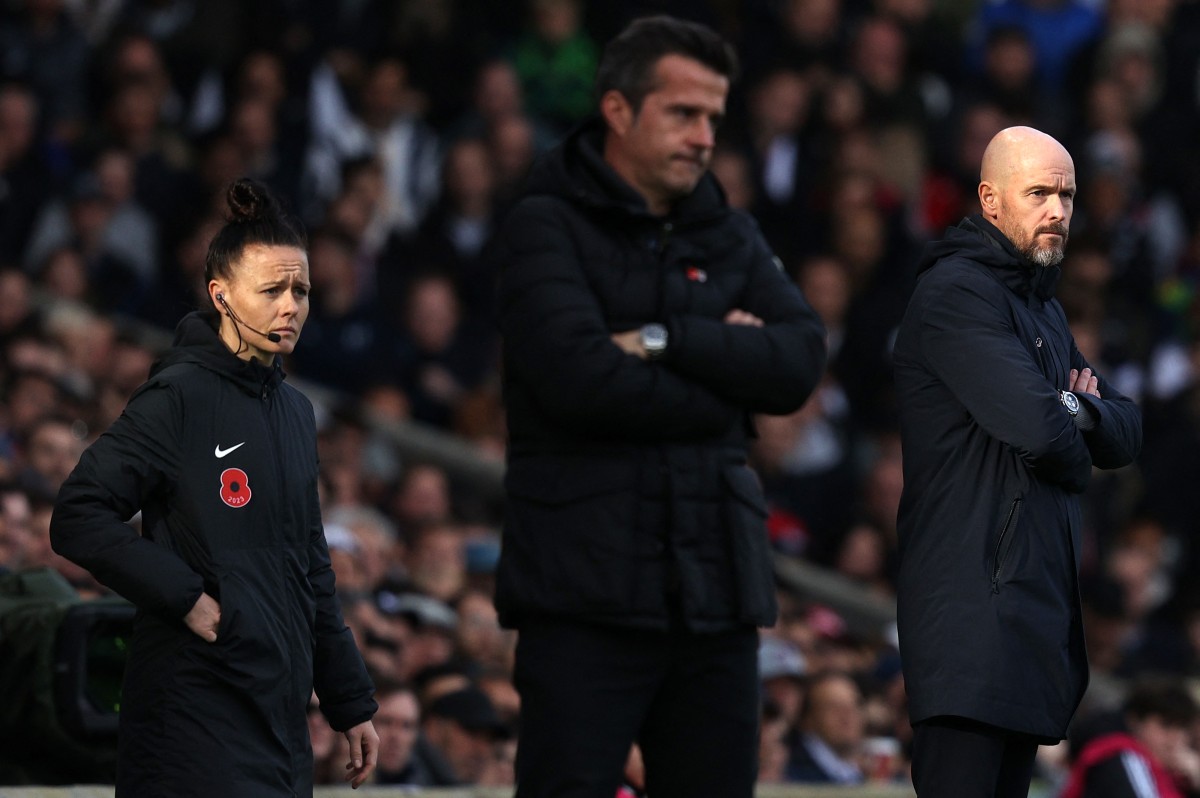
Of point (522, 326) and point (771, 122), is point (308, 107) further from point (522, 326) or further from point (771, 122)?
point (522, 326)

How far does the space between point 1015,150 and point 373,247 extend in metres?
7.41

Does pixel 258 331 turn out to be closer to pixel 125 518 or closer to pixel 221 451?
pixel 221 451

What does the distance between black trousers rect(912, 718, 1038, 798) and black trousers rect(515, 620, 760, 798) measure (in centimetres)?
57

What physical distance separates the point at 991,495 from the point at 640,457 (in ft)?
2.81

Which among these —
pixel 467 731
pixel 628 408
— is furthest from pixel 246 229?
pixel 467 731

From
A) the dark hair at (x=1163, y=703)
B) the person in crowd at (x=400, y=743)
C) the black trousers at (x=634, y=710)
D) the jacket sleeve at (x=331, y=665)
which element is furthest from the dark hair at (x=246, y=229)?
the dark hair at (x=1163, y=703)

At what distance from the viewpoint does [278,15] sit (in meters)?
12.8

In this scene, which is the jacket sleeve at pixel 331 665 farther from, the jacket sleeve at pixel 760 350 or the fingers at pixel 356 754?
the jacket sleeve at pixel 760 350

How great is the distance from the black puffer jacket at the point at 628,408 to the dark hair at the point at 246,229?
73 cm

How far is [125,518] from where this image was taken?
4.41m

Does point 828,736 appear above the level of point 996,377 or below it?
below

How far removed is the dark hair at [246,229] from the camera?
4.64 m

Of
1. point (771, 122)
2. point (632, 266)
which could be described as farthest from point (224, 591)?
point (771, 122)

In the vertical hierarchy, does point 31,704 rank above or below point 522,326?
below
